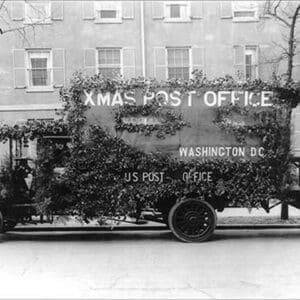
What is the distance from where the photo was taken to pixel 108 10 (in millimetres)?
23000

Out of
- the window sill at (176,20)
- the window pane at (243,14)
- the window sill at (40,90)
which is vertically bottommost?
the window sill at (40,90)

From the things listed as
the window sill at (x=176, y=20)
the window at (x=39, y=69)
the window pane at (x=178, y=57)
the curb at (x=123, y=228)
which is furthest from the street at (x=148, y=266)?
the window sill at (x=176, y=20)

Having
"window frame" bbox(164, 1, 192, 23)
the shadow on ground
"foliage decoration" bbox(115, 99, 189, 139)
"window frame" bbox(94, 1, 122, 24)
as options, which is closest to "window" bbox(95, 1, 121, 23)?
"window frame" bbox(94, 1, 122, 24)

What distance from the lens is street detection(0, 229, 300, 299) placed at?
5.76 metres

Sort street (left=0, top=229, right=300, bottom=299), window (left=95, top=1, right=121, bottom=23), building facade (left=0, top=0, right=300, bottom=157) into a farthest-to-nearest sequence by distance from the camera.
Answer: window (left=95, top=1, right=121, bottom=23)
building facade (left=0, top=0, right=300, bottom=157)
street (left=0, top=229, right=300, bottom=299)

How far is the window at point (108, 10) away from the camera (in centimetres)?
2292

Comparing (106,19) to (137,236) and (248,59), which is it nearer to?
(248,59)

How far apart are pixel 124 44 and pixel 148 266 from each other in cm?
1685

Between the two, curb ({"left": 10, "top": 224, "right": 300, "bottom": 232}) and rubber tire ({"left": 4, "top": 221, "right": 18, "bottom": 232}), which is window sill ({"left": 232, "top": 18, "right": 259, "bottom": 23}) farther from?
rubber tire ({"left": 4, "top": 221, "right": 18, "bottom": 232})

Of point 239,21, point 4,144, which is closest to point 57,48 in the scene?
point 239,21

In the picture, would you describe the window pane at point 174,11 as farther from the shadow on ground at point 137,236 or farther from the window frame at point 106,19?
the shadow on ground at point 137,236

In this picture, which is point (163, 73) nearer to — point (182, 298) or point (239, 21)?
point (239, 21)

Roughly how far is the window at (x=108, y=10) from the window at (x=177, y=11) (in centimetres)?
210

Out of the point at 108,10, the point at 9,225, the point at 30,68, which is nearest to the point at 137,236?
the point at 9,225
